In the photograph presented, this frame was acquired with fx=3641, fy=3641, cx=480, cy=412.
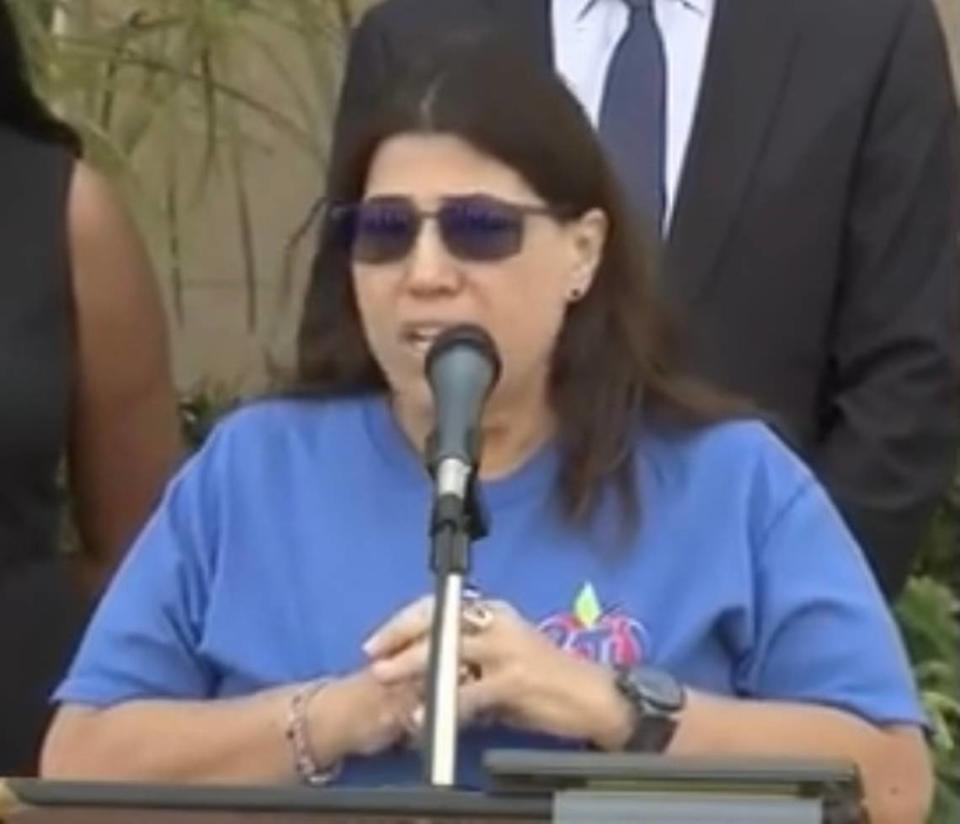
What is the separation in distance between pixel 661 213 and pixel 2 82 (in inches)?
30.6

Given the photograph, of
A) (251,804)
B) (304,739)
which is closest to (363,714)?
(304,739)

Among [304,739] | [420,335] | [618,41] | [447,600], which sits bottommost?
[304,739]

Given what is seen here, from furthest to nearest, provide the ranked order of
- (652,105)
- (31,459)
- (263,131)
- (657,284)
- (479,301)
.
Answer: (263,131) < (652,105) < (31,459) < (657,284) < (479,301)

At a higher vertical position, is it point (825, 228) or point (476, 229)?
point (476, 229)

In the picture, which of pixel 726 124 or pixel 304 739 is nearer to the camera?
pixel 304 739

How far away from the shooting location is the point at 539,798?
2.64m

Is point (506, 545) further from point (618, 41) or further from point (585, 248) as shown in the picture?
point (618, 41)

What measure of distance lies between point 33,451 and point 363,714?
859mm

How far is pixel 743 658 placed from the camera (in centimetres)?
344

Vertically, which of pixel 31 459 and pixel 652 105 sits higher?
pixel 652 105

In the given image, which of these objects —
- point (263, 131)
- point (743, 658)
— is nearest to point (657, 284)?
point (743, 658)

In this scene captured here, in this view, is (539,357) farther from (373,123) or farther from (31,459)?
(31,459)

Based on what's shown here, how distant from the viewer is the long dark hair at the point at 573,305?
3.51 meters

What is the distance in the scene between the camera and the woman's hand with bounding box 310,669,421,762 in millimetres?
3279
